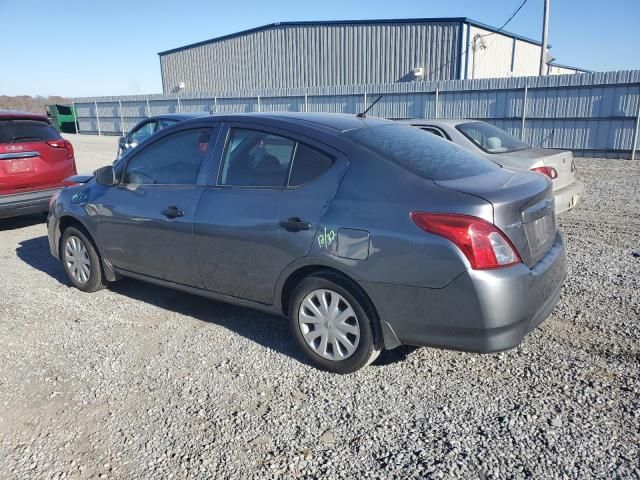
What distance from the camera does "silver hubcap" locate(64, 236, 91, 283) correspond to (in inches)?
194

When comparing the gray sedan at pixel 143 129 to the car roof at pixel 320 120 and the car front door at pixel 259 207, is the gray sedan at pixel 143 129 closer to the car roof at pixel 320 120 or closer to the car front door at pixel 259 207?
the car roof at pixel 320 120

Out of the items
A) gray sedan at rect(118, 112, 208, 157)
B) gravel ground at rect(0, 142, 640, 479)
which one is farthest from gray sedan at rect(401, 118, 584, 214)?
gray sedan at rect(118, 112, 208, 157)

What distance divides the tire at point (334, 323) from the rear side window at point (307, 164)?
0.64 metres

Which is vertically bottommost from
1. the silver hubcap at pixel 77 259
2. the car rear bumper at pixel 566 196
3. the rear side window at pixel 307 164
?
the silver hubcap at pixel 77 259

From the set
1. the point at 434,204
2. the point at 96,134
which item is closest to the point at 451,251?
the point at 434,204

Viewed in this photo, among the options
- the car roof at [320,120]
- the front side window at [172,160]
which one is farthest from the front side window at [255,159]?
the front side window at [172,160]

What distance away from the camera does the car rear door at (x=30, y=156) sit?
23.4ft

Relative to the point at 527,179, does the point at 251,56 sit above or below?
above

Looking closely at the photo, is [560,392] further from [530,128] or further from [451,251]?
[530,128]

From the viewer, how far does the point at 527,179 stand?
131 inches

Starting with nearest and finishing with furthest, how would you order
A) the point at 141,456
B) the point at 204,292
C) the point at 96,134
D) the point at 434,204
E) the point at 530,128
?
1. the point at 141,456
2. the point at 434,204
3. the point at 204,292
4. the point at 530,128
5. the point at 96,134

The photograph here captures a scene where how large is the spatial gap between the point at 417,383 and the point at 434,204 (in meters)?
1.16

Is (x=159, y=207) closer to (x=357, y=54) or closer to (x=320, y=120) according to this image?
(x=320, y=120)

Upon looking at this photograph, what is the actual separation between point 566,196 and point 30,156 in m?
7.37
